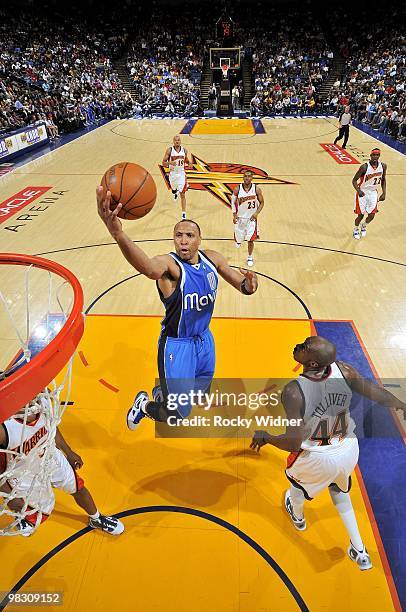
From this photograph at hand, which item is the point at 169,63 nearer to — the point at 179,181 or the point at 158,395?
the point at 179,181

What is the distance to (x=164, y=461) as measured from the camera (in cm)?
352

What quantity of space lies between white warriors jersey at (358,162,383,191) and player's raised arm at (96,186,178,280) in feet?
17.2

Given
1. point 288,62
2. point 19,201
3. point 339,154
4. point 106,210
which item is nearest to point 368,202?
point 106,210

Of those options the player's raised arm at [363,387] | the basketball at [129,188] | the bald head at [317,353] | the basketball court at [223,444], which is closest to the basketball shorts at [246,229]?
the basketball court at [223,444]

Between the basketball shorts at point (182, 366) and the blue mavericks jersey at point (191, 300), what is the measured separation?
0.07 metres

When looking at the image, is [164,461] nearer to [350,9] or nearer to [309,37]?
[309,37]

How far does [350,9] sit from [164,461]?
33.3 m

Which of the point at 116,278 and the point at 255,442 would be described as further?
the point at 116,278

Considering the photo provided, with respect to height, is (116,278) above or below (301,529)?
above

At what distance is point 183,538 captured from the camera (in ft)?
9.66

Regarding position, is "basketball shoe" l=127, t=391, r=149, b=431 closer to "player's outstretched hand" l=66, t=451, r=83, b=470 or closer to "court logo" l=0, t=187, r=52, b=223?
"player's outstretched hand" l=66, t=451, r=83, b=470

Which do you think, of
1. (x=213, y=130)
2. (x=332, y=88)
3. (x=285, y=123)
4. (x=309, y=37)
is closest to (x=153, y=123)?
(x=213, y=130)

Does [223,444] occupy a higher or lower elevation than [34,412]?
lower

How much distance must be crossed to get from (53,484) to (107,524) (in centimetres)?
60
